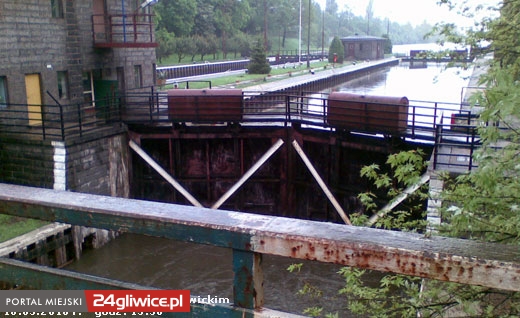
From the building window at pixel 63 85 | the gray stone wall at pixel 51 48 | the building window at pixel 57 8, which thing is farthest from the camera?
the building window at pixel 63 85

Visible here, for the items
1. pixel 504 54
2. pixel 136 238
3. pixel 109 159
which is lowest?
pixel 136 238

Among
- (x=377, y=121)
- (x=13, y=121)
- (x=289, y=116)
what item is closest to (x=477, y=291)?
(x=377, y=121)

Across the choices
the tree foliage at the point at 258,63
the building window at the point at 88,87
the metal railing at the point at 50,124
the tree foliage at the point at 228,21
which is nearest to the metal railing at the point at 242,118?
the metal railing at the point at 50,124

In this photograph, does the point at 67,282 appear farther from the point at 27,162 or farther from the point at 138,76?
the point at 138,76

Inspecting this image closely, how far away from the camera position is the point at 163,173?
59.6 ft

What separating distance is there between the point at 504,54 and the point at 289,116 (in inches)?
406

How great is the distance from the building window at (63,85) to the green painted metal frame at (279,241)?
1935 centimetres

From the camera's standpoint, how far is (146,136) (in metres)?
18.6

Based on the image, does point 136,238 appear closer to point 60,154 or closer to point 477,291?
point 60,154

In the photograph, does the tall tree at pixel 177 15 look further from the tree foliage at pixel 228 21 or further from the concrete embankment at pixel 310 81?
the concrete embankment at pixel 310 81

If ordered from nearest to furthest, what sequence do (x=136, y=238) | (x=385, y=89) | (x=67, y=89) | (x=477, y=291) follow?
(x=477, y=291), (x=136, y=238), (x=67, y=89), (x=385, y=89)

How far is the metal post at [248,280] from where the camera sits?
1.98 metres

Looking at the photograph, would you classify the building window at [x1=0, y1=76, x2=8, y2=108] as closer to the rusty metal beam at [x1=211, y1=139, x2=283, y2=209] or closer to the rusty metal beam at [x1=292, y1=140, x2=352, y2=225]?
the rusty metal beam at [x1=211, y1=139, x2=283, y2=209]

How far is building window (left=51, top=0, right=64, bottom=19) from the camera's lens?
64.2 feet
